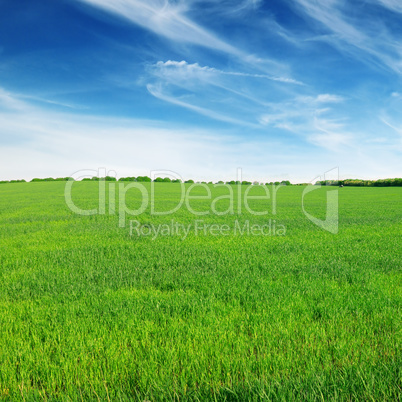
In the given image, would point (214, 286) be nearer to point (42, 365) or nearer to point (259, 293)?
→ point (259, 293)

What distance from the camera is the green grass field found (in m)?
2.55

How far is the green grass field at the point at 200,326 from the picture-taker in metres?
2.55

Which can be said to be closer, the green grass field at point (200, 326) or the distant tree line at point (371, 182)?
the green grass field at point (200, 326)

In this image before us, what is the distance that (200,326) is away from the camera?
353 centimetres

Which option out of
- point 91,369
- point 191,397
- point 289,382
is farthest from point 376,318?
point 91,369
